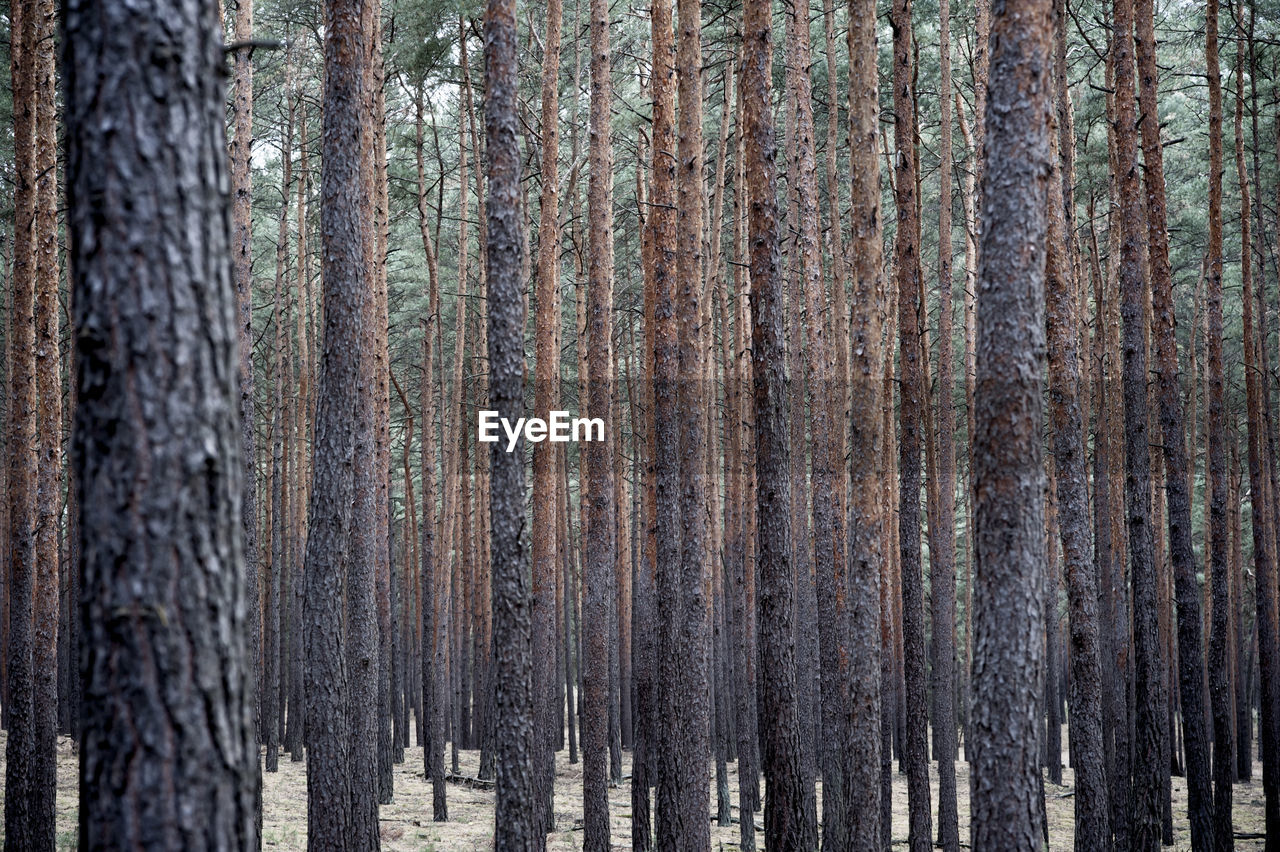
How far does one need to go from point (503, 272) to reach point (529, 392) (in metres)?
19.6

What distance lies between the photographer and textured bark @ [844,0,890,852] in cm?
789

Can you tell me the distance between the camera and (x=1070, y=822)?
15648 mm

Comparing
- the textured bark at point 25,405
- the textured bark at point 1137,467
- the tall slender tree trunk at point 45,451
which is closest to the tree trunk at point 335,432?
the tall slender tree trunk at point 45,451

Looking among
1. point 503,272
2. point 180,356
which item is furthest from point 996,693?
point 180,356

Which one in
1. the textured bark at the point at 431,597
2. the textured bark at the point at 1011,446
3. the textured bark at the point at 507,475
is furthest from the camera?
the textured bark at the point at 431,597

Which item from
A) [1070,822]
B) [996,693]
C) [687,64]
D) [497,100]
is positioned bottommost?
[1070,822]

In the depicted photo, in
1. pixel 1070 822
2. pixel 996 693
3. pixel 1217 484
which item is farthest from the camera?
pixel 1070 822

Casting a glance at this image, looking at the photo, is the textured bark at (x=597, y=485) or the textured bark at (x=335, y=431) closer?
the textured bark at (x=335, y=431)

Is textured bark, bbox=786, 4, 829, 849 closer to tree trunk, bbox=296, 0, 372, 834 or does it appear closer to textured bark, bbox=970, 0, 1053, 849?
textured bark, bbox=970, 0, 1053, 849

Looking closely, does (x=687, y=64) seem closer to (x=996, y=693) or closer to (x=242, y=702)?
(x=996, y=693)

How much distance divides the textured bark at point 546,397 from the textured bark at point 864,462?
3.16 metres

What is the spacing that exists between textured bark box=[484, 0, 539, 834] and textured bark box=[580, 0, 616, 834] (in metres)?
3.74

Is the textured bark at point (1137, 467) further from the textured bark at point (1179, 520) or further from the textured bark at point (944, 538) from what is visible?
the textured bark at point (944, 538)

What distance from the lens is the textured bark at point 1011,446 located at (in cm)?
505
